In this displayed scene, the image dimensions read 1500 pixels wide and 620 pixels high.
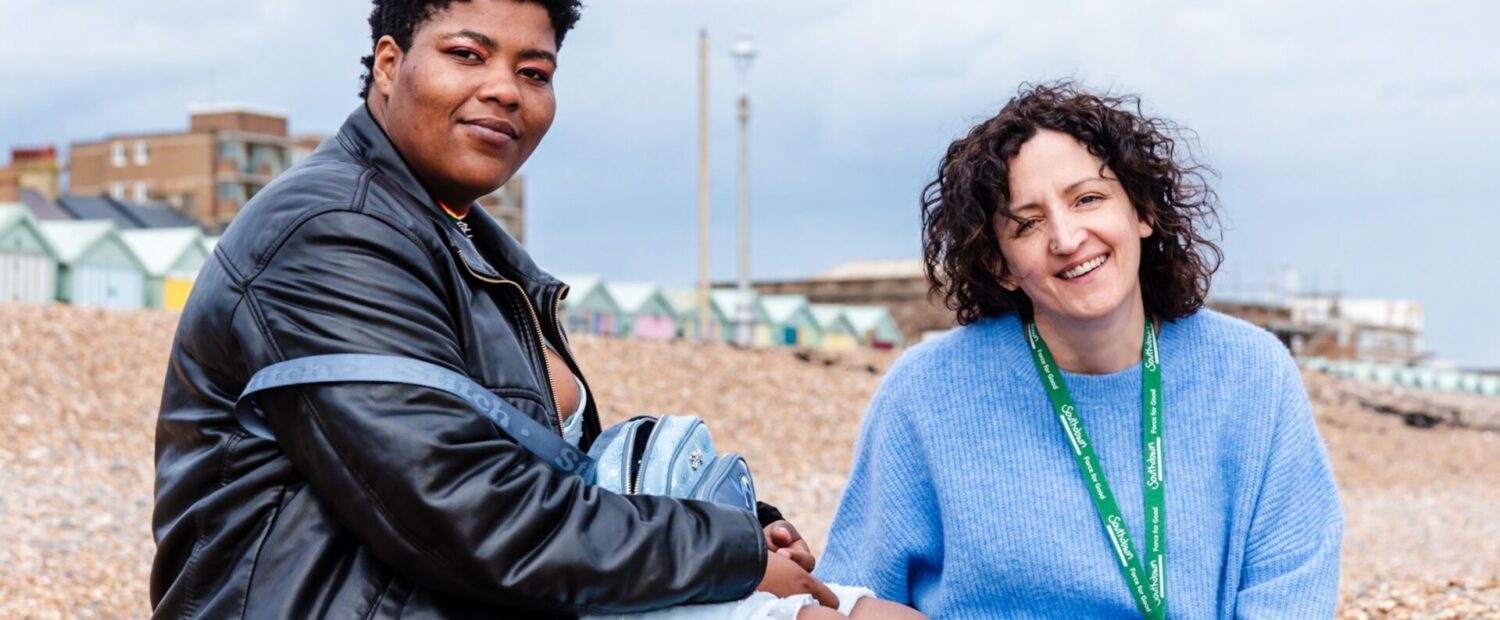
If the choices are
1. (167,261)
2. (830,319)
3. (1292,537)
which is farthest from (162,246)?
(1292,537)

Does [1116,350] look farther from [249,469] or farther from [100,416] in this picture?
[100,416]

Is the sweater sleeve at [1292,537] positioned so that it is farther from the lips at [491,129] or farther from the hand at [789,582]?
the lips at [491,129]

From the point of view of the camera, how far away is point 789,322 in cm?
3362

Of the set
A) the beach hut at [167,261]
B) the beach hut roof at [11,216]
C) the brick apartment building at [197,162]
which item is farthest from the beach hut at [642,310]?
the brick apartment building at [197,162]

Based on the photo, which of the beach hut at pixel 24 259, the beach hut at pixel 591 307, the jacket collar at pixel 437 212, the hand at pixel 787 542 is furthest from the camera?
the beach hut at pixel 591 307

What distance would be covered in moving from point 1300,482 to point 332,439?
6.06ft

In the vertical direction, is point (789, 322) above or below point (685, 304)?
below

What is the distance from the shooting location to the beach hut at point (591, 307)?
1146 inches

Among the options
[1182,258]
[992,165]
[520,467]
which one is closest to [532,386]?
[520,467]

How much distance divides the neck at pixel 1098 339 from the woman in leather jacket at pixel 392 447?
0.89m

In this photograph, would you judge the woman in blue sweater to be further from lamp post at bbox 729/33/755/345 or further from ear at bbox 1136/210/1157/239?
lamp post at bbox 729/33/755/345

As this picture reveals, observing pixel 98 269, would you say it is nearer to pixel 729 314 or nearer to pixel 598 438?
pixel 729 314

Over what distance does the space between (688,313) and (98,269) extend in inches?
459

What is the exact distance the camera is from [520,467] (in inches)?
92.6
